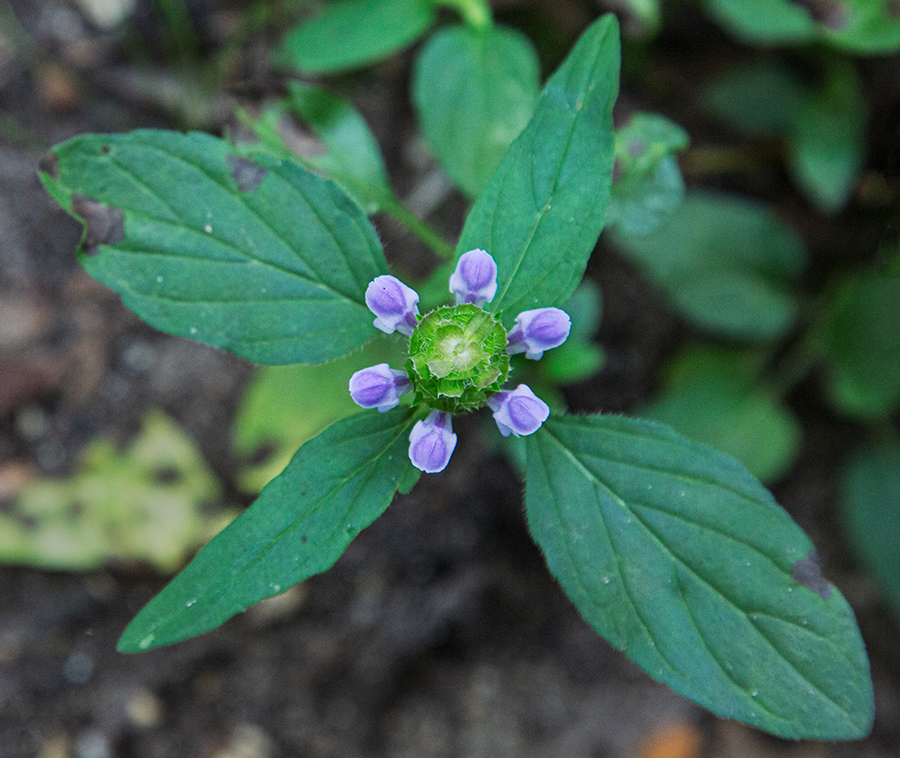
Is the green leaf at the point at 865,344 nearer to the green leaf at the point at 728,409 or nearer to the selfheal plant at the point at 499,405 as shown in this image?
the green leaf at the point at 728,409

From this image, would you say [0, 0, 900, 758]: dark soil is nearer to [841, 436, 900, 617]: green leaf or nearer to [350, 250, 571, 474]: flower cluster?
[841, 436, 900, 617]: green leaf

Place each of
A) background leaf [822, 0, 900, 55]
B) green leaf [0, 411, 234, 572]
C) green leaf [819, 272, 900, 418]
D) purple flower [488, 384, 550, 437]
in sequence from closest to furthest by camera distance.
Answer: purple flower [488, 384, 550, 437] → background leaf [822, 0, 900, 55] → green leaf [0, 411, 234, 572] → green leaf [819, 272, 900, 418]

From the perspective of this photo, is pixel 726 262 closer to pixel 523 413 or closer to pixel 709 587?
pixel 709 587

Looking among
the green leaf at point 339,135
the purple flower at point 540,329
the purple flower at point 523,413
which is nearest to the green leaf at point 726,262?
the green leaf at point 339,135

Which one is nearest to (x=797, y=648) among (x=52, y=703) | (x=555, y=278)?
(x=555, y=278)

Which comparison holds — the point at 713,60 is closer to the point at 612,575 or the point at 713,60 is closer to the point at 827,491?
the point at 827,491

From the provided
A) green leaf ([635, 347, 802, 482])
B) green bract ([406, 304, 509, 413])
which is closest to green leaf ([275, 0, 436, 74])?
green bract ([406, 304, 509, 413])

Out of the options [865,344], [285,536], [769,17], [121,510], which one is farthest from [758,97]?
[121,510]
